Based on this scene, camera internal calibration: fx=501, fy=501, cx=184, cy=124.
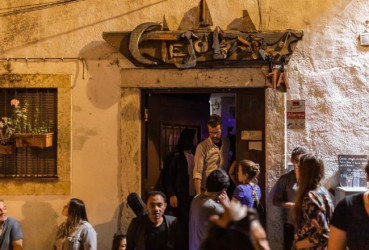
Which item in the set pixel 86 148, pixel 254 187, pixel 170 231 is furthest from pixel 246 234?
pixel 86 148

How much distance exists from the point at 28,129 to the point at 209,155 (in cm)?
246

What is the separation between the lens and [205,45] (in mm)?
6609

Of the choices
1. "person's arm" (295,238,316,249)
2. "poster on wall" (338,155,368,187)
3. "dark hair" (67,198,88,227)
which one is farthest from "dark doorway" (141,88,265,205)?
"person's arm" (295,238,316,249)

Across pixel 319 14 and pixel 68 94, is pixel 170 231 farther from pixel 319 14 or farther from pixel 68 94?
pixel 319 14

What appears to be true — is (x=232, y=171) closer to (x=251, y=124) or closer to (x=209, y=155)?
(x=209, y=155)

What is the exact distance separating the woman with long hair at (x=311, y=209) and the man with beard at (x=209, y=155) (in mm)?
2522

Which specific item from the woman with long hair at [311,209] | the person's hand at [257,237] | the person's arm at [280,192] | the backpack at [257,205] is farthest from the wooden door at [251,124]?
the person's hand at [257,237]

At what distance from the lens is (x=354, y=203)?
133 inches

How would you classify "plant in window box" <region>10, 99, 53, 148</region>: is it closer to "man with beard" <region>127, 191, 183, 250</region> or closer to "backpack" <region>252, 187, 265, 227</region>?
"man with beard" <region>127, 191, 183, 250</region>

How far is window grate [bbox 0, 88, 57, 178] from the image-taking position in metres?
6.88

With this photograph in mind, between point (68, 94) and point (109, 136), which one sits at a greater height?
point (68, 94)

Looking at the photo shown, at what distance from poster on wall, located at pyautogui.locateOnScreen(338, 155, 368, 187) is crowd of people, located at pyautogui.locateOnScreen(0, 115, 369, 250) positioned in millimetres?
778

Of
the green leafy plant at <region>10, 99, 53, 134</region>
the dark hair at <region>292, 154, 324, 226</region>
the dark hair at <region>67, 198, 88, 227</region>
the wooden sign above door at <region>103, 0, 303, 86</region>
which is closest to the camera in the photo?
the dark hair at <region>292, 154, 324, 226</region>

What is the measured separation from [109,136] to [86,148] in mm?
356
